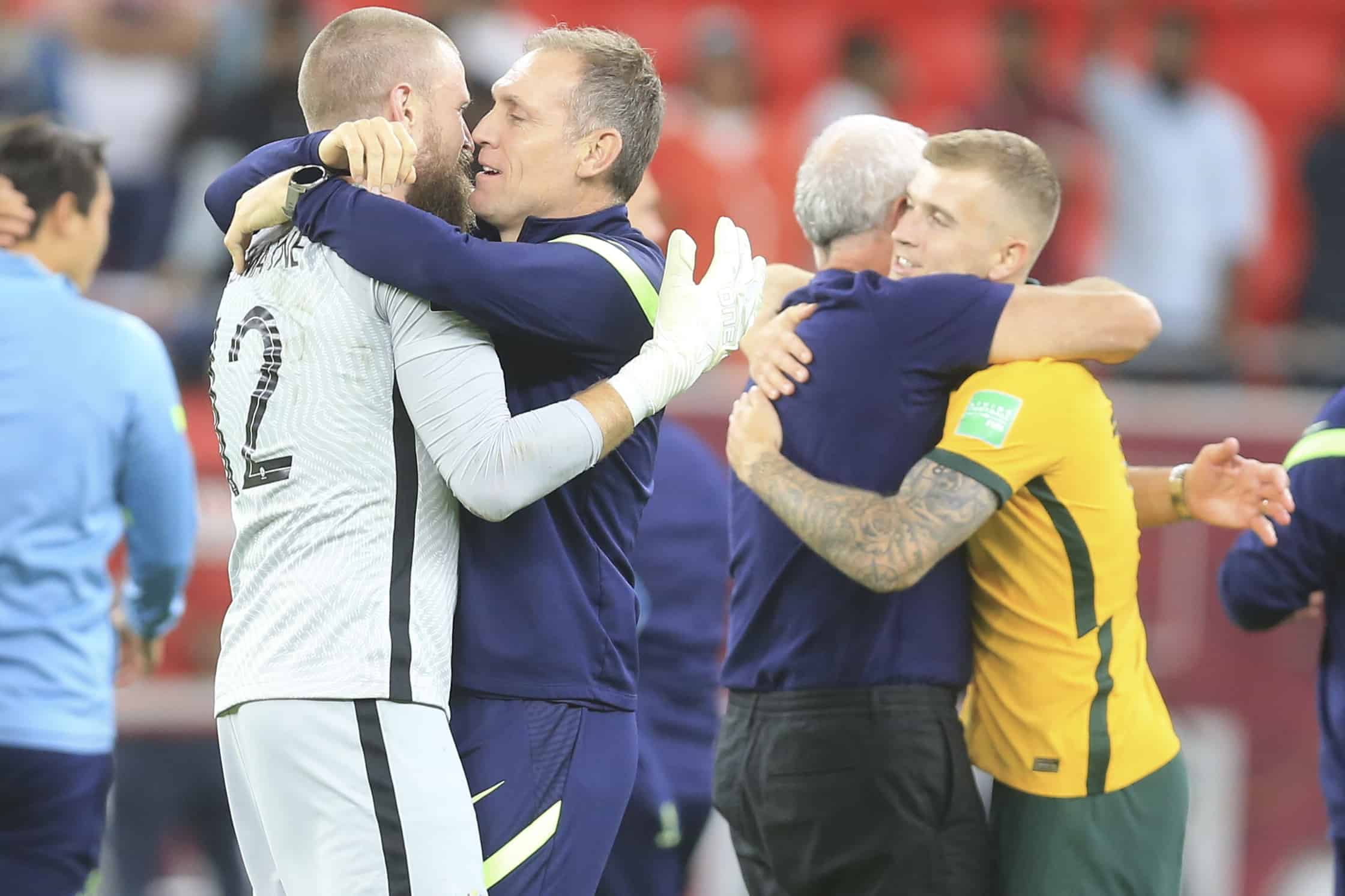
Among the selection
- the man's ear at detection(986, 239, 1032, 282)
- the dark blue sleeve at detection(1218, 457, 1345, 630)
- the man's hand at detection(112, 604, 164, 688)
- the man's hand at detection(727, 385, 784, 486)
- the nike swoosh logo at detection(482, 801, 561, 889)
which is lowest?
the man's hand at detection(112, 604, 164, 688)

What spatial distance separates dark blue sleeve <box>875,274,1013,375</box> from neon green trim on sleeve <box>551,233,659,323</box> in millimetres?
558

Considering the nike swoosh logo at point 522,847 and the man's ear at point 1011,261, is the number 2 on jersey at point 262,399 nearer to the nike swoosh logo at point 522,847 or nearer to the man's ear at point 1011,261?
the nike swoosh logo at point 522,847

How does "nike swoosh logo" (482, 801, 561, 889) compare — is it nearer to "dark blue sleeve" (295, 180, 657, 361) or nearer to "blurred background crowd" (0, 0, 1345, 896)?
"dark blue sleeve" (295, 180, 657, 361)

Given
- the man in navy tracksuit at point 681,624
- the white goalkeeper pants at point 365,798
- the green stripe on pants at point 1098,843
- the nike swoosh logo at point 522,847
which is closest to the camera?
the white goalkeeper pants at point 365,798

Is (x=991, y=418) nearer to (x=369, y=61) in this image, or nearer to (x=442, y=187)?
(x=442, y=187)

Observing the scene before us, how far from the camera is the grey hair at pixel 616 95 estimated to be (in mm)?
3268

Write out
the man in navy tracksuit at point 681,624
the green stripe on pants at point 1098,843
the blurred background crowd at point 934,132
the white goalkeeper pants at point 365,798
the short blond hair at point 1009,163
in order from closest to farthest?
the white goalkeeper pants at point 365,798 → the green stripe on pants at point 1098,843 → the short blond hair at point 1009,163 → the man in navy tracksuit at point 681,624 → the blurred background crowd at point 934,132

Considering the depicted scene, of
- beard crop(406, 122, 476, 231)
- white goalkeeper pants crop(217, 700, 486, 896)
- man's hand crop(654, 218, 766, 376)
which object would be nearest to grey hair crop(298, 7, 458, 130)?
beard crop(406, 122, 476, 231)

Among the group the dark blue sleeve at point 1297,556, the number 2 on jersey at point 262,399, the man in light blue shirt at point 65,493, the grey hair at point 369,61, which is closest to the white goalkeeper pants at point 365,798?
the number 2 on jersey at point 262,399

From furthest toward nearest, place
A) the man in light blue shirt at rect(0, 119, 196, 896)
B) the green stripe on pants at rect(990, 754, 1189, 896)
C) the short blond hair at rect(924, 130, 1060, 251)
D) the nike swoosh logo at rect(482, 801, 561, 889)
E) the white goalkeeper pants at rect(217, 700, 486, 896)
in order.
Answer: the man in light blue shirt at rect(0, 119, 196, 896) → the short blond hair at rect(924, 130, 1060, 251) → the green stripe on pants at rect(990, 754, 1189, 896) → the nike swoosh logo at rect(482, 801, 561, 889) → the white goalkeeper pants at rect(217, 700, 486, 896)

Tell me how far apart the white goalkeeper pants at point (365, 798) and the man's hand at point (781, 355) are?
42.4 inches

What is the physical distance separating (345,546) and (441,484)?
20 cm

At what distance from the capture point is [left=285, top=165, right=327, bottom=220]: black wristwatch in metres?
3.07

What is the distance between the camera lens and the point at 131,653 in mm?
5195
